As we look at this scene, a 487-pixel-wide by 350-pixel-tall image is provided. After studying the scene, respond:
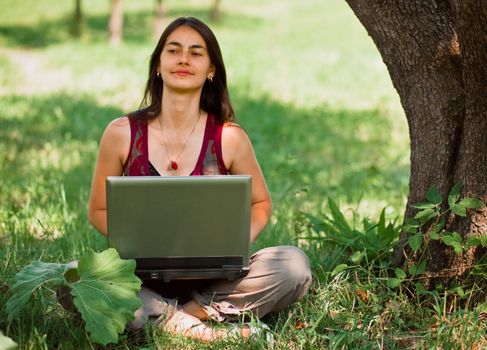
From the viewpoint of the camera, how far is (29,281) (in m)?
3.42

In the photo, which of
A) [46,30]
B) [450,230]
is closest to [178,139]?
[450,230]

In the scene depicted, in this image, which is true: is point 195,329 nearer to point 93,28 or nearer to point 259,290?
point 259,290

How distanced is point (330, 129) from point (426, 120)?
6.67 m

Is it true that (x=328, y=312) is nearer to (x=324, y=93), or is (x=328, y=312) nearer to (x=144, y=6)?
(x=324, y=93)

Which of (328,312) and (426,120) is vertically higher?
(426,120)

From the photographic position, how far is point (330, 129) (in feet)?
35.1

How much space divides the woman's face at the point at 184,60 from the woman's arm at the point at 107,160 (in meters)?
0.29

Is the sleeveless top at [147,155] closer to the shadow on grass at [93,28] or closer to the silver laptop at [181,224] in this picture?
the silver laptop at [181,224]

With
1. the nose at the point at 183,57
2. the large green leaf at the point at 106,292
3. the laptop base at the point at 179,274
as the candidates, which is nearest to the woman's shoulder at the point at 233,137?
the nose at the point at 183,57

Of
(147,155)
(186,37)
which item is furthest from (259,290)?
→ (186,37)

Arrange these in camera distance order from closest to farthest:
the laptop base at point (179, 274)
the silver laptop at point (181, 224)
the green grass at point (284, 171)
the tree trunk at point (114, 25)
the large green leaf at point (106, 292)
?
the large green leaf at point (106, 292) < the silver laptop at point (181, 224) < the laptop base at point (179, 274) < the green grass at point (284, 171) < the tree trunk at point (114, 25)

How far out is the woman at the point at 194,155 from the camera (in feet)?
12.6

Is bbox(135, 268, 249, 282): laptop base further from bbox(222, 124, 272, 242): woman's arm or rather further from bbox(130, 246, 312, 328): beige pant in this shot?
bbox(222, 124, 272, 242): woman's arm

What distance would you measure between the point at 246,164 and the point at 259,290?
1.91 feet
